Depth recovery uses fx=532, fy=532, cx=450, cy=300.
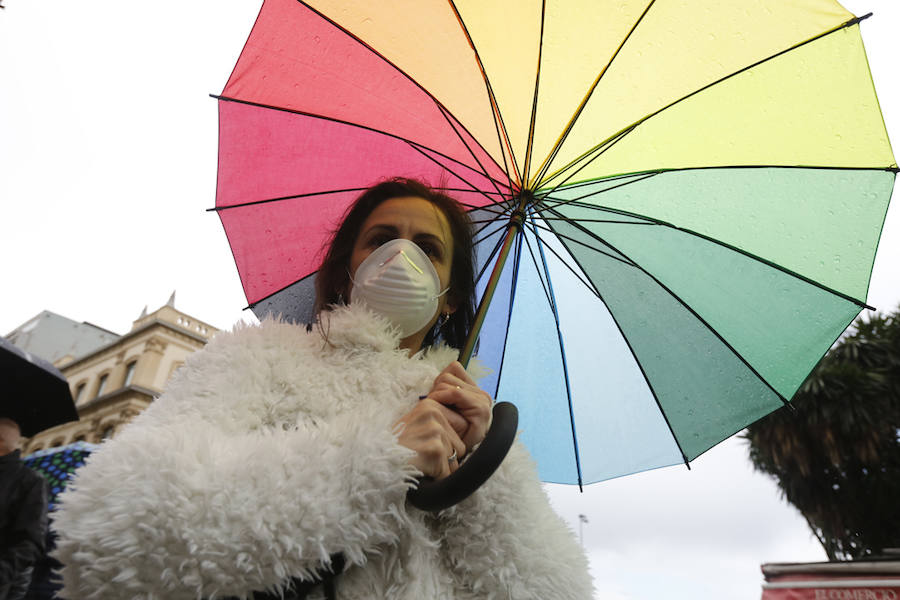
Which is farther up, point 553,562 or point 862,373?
point 862,373

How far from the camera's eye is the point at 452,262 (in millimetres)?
1890

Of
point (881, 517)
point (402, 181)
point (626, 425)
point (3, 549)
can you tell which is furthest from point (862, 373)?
point (3, 549)

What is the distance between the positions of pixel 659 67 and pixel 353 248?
1.34 m

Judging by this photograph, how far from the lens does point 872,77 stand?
1.93 metres

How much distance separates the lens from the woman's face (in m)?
1.71

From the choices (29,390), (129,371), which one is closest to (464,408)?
(29,390)

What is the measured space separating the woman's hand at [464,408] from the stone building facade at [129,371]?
92.7ft

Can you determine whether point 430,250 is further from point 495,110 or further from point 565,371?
point 565,371

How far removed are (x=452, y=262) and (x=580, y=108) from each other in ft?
2.73

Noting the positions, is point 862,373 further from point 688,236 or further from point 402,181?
point 402,181

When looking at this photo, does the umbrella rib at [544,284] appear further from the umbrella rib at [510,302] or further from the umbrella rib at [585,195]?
the umbrella rib at [585,195]

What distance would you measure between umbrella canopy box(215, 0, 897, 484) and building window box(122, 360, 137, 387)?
3019 cm

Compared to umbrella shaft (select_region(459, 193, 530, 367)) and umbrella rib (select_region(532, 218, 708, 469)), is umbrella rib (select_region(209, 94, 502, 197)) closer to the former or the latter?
umbrella shaft (select_region(459, 193, 530, 367))

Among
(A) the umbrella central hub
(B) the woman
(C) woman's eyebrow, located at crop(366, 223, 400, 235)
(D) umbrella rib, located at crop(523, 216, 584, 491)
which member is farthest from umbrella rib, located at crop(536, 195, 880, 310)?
(B) the woman
